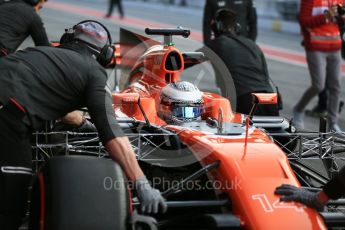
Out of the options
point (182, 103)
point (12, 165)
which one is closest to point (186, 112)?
point (182, 103)

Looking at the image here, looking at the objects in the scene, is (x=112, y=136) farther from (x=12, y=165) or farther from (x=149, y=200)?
(x=12, y=165)

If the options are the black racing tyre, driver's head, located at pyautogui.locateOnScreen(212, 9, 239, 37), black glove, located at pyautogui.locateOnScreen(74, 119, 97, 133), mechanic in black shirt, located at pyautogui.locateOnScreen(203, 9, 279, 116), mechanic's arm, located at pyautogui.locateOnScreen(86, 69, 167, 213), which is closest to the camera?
the black racing tyre

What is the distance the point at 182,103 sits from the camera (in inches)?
211

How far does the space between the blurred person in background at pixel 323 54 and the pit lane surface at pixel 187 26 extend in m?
0.50

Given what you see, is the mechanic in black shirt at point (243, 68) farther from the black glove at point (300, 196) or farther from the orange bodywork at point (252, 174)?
the black glove at point (300, 196)

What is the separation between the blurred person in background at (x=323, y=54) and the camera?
8.50 metres

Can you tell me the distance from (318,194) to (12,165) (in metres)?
1.77

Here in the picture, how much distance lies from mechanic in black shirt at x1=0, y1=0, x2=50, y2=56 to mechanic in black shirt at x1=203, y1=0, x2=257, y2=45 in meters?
3.15

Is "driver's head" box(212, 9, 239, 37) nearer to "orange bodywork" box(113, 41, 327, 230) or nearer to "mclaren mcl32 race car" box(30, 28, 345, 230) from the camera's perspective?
"mclaren mcl32 race car" box(30, 28, 345, 230)

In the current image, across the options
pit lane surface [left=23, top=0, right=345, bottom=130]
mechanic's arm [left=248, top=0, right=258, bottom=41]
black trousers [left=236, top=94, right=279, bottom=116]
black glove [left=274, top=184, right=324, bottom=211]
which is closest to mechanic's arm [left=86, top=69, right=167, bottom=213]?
black glove [left=274, top=184, right=324, bottom=211]

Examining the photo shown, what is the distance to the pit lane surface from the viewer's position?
11900 millimetres

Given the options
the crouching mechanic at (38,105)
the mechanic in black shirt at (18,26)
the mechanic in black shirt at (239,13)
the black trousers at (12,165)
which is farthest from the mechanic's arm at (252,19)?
the black trousers at (12,165)

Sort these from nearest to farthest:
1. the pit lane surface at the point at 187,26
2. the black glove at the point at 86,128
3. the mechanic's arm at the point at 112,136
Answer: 1. the mechanic's arm at the point at 112,136
2. the black glove at the point at 86,128
3. the pit lane surface at the point at 187,26

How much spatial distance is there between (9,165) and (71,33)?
1.04 meters
